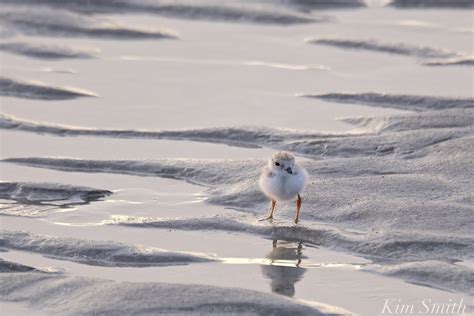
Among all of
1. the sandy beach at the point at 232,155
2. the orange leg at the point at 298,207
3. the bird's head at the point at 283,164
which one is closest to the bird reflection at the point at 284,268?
the sandy beach at the point at 232,155

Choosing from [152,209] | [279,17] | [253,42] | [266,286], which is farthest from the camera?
[279,17]

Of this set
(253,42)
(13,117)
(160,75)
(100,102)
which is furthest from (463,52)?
(13,117)

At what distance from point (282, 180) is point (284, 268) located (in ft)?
2.53

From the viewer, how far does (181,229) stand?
664 cm

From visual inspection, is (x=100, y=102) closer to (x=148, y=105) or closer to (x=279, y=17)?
(x=148, y=105)

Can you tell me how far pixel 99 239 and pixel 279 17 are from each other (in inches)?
239

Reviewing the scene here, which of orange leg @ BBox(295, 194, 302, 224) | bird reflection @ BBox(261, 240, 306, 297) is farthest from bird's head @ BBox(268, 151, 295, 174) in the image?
bird reflection @ BBox(261, 240, 306, 297)

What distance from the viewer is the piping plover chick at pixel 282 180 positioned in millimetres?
6750

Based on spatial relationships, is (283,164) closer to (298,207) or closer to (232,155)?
(298,207)

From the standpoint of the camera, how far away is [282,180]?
6.66m

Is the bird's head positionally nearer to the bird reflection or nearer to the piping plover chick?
the piping plover chick

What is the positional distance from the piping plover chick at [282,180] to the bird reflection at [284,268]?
39cm

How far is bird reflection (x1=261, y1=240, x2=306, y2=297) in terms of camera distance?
18.8 ft

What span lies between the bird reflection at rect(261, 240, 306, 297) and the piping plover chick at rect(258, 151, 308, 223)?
0.39 m
